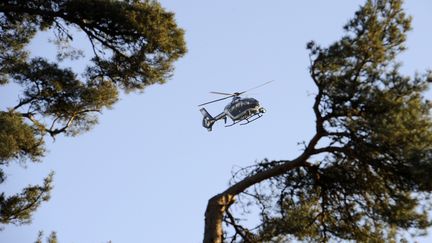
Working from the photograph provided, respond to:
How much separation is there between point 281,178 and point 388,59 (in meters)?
2.14

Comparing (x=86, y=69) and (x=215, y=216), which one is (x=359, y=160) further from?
(x=86, y=69)

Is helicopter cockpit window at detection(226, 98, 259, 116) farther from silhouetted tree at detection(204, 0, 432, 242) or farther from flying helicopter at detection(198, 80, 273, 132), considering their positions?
silhouetted tree at detection(204, 0, 432, 242)

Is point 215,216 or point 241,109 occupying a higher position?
point 241,109

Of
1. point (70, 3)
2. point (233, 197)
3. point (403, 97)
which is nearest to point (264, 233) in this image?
point (233, 197)

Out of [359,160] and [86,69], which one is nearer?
[359,160]

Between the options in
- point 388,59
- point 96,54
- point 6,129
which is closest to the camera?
point 388,59

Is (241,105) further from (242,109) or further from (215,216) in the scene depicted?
(215,216)

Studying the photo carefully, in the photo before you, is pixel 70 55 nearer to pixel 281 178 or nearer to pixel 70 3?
pixel 70 3

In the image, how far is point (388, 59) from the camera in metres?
7.16

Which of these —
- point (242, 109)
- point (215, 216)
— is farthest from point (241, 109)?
point (215, 216)

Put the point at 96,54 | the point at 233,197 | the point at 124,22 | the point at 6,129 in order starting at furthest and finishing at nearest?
1. the point at 96,54
2. the point at 124,22
3. the point at 6,129
4. the point at 233,197

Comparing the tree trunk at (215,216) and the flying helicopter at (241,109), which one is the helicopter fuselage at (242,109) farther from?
the tree trunk at (215,216)

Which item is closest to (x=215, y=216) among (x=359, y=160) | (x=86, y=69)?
(x=359, y=160)

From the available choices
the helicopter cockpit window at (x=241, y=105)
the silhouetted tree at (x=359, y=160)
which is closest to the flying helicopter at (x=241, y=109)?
the helicopter cockpit window at (x=241, y=105)
